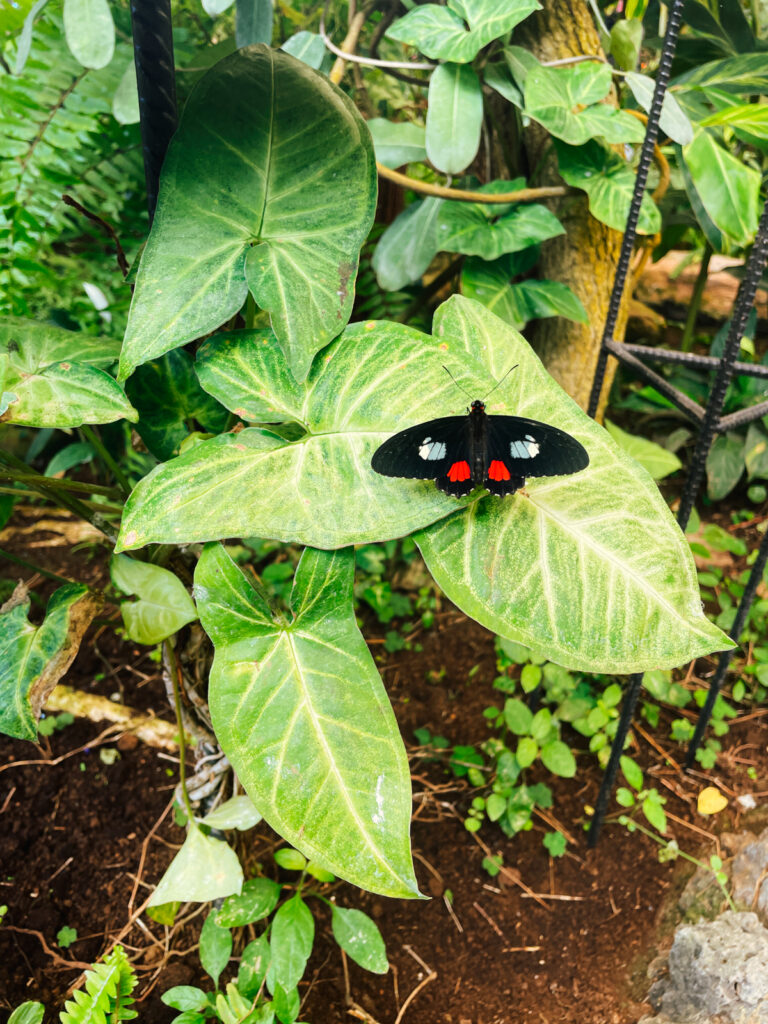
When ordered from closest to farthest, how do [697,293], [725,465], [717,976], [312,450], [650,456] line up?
[312,450] < [717,976] < [650,456] < [725,465] < [697,293]

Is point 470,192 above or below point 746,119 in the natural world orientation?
below

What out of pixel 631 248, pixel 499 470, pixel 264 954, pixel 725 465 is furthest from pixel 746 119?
pixel 264 954

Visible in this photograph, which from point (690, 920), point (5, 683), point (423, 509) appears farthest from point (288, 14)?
point (690, 920)

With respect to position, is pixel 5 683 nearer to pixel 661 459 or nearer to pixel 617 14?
pixel 661 459

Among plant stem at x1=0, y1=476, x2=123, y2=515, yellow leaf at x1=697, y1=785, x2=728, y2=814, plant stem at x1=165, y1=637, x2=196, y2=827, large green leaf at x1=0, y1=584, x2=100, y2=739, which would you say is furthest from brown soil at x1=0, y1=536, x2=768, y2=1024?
plant stem at x1=0, y1=476, x2=123, y2=515

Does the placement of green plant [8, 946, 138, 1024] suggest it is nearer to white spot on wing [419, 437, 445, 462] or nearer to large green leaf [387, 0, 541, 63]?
white spot on wing [419, 437, 445, 462]

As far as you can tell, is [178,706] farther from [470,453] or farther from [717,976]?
[717,976]

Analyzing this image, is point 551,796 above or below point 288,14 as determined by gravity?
below
